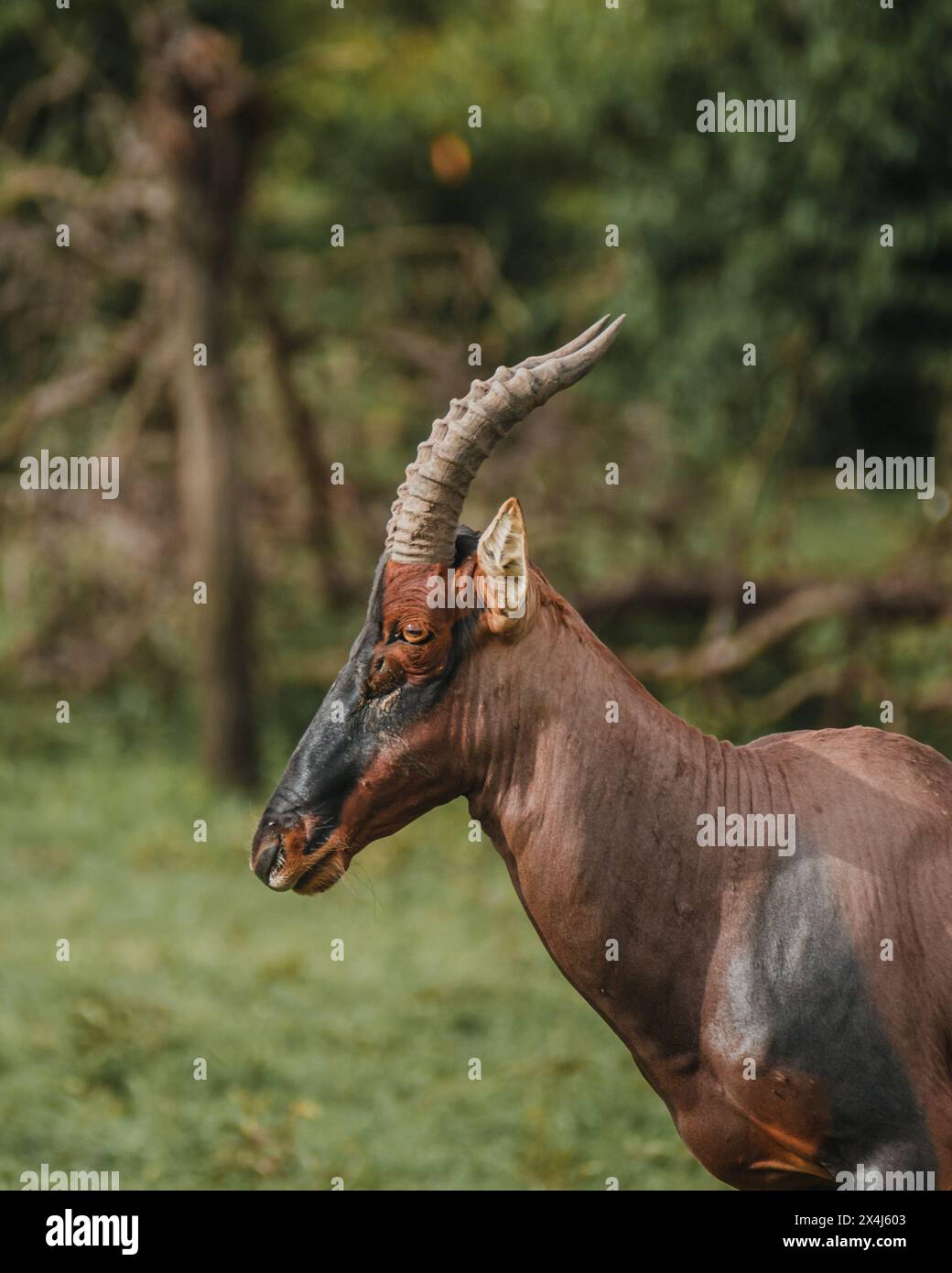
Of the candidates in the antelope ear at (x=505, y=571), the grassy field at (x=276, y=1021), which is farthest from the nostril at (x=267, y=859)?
the antelope ear at (x=505, y=571)

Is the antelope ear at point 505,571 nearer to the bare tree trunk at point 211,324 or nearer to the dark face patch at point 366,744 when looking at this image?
the dark face patch at point 366,744

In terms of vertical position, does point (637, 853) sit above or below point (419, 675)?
below

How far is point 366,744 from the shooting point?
3.37m

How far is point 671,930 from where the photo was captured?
3.37m

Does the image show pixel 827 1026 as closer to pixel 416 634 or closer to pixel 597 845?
pixel 597 845

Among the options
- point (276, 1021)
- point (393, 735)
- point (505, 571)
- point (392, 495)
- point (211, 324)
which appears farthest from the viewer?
point (392, 495)

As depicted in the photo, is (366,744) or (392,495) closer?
(366,744)

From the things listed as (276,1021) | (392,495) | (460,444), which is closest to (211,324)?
(392,495)

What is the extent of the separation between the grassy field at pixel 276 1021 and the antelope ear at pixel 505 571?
2.55 feet

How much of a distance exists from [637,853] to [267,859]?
78 cm

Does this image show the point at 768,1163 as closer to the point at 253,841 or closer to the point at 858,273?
the point at 253,841

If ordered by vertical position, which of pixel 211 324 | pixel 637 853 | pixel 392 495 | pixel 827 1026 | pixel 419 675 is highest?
pixel 211 324

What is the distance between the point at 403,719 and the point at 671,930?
713 millimetres

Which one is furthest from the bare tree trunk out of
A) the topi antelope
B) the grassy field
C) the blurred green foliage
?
the topi antelope
